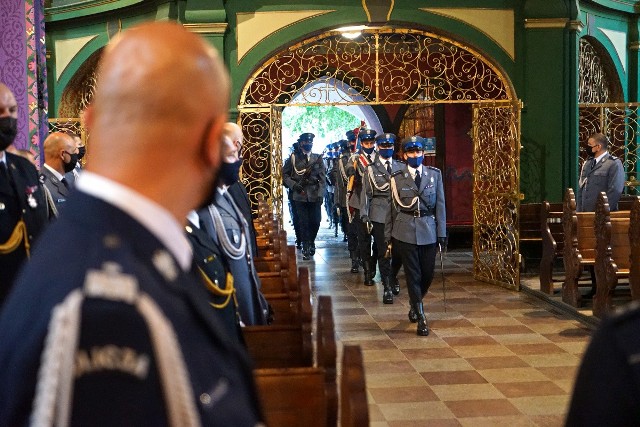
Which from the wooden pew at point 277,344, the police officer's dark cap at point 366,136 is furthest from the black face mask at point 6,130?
the police officer's dark cap at point 366,136

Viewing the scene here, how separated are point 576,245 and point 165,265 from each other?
28.4 ft

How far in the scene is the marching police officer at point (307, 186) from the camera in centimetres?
1472

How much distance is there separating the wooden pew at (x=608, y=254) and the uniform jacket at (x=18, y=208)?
5547mm

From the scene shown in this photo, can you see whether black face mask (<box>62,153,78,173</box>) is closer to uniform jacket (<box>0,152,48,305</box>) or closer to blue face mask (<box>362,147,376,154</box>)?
uniform jacket (<box>0,152,48,305</box>)

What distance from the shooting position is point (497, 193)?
37.2 feet

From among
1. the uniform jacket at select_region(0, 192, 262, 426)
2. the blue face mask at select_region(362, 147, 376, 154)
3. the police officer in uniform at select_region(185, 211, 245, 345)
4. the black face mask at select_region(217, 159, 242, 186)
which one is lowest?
the police officer in uniform at select_region(185, 211, 245, 345)

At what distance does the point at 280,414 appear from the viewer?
309cm

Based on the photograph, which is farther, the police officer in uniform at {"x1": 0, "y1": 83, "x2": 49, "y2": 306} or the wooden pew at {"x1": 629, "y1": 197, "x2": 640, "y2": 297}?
the wooden pew at {"x1": 629, "y1": 197, "x2": 640, "y2": 297}

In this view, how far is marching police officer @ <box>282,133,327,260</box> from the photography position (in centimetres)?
1472

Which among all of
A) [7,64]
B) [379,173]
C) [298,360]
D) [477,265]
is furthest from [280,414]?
[477,265]

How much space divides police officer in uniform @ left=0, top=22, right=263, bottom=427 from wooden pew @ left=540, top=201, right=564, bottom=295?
9.23 m

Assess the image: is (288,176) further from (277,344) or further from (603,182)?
(277,344)

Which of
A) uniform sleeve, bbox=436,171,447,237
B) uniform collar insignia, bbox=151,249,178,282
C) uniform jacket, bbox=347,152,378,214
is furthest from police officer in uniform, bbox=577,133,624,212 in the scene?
uniform collar insignia, bbox=151,249,178,282

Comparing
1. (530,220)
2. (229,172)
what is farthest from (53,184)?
(530,220)
